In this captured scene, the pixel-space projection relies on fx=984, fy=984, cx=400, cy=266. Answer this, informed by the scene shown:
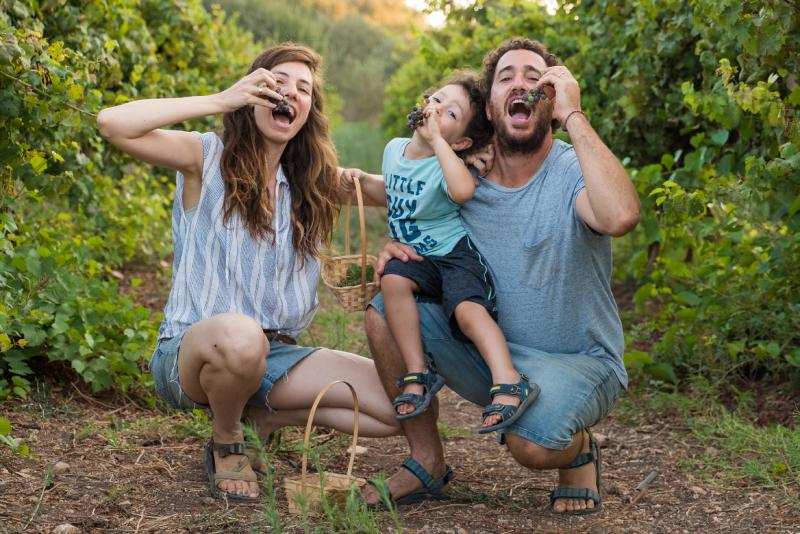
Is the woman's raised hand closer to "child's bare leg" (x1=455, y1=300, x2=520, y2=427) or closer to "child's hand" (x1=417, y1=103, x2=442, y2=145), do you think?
"child's hand" (x1=417, y1=103, x2=442, y2=145)

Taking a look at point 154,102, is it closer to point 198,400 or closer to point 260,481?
point 198,400

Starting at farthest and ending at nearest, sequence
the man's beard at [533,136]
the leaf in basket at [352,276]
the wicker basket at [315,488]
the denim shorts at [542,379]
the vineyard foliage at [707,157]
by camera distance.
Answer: the vineyard foliage at [707,157]
the leaf in basket at [352,276]
the man's beard at [533,136]
the denim shorts at [542,379]
the wicker basket at [315,488]

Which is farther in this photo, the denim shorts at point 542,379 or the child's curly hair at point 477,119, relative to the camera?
the child's curly hair at point 477,119

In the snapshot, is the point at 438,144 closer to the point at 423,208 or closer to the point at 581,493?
the point at 423,208

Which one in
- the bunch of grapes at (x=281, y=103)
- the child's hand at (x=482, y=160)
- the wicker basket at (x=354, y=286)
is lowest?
the wicker basket at (x=354, y=286)

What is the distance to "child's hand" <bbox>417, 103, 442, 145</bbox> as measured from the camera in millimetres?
3221

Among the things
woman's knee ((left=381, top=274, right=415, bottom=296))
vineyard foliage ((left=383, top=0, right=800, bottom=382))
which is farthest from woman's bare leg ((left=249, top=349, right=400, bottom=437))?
vineyard foliage ((left=383, top=0, right=800, bottom=382))

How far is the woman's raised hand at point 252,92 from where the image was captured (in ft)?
10.2

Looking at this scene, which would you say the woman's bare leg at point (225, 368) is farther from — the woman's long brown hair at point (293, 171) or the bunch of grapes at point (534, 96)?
the bunch of grapes at point (534, 96)

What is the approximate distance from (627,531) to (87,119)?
2469 mm

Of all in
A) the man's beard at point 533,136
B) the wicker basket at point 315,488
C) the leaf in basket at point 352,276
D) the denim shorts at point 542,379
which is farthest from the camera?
the leaf in basket at point 352,276

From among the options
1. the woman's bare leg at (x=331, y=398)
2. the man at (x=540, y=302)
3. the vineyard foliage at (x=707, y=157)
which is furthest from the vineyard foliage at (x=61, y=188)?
the vineyard foliage at (x=707, y=157)

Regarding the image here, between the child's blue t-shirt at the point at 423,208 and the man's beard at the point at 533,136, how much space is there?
236mm

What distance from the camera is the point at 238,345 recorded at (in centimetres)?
304
